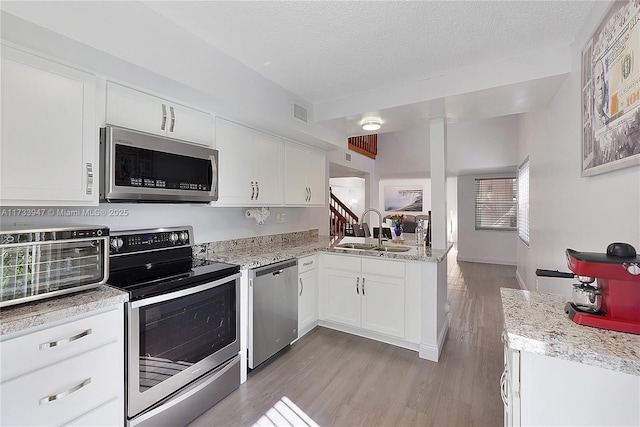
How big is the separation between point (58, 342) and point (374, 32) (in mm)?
2433

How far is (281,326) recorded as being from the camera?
8.58 ft

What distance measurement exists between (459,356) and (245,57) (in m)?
3.17

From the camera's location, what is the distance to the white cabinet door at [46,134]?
1.35 metres

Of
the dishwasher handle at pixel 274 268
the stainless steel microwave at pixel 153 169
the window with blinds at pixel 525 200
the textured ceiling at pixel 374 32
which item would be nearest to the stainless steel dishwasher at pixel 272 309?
the dishwasher handle at pixel 274 268

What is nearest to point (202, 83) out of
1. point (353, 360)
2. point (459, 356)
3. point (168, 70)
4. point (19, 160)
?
point (168, 70)

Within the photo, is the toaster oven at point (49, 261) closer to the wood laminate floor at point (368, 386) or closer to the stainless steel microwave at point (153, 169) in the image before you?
the stainless steel microwave at point (153, 169)

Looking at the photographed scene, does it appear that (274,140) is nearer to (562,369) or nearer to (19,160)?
(19,160)

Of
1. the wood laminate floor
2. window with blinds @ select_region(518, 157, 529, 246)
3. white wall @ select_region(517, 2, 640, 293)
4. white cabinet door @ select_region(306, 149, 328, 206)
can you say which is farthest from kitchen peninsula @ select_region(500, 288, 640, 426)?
window with blinds @ select_region(518, 157, 529, 246)

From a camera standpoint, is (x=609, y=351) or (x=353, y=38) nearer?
(x=609, y=351)

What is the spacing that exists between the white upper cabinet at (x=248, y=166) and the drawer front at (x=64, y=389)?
1306 mm

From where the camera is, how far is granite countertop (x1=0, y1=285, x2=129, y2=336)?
1151mm

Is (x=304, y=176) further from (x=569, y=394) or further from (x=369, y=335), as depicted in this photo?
(x=569, y=394)

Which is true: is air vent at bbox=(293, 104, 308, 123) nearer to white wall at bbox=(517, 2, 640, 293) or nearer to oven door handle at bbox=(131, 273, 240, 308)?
oven door handle at bbox=(131, 273, 240, 308)

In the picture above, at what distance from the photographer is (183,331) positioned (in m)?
1.81
